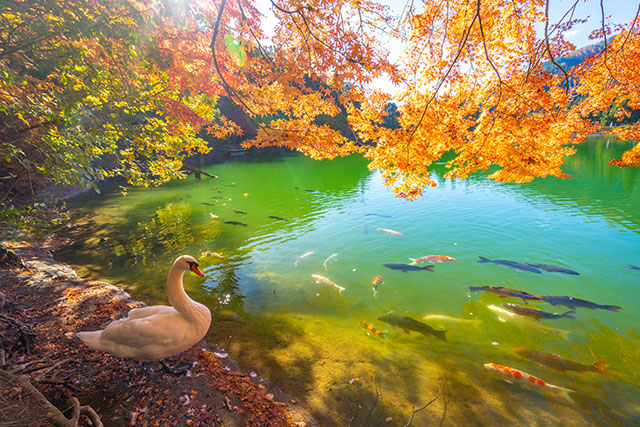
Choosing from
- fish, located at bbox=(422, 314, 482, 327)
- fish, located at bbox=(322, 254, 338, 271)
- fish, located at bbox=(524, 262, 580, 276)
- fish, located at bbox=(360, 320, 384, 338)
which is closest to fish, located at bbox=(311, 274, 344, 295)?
fish, located at bbox=(322, 254, 338, 271)

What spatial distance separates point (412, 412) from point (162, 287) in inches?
287

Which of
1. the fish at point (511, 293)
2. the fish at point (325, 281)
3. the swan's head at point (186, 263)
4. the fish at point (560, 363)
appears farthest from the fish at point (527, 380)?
the swan's head at point (186, 263)

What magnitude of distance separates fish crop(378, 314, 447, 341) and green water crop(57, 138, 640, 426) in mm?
189

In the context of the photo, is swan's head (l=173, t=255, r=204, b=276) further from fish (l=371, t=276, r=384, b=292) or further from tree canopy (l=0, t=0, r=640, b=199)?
fish (l=371, t=276, r=384, b=292)

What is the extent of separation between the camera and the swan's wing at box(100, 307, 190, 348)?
3.34 m

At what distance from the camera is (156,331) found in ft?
11.1

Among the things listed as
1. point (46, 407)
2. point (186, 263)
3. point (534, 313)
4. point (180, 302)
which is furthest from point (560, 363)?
point (46, 407)

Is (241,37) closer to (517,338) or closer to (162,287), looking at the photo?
(162,287)

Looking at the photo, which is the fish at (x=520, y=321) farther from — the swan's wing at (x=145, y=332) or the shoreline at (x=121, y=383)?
the swan's wing at (x=145, y=332)

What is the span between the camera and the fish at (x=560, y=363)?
475 cm

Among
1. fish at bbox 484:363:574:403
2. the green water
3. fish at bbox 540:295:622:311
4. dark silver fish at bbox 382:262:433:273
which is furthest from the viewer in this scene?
dark silver fish at bbox 382:262:433:273

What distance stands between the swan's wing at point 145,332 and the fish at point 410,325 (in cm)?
469

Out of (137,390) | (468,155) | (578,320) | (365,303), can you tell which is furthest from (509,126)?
(137,390)

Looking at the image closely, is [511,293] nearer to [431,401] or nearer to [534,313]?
[534,313]
